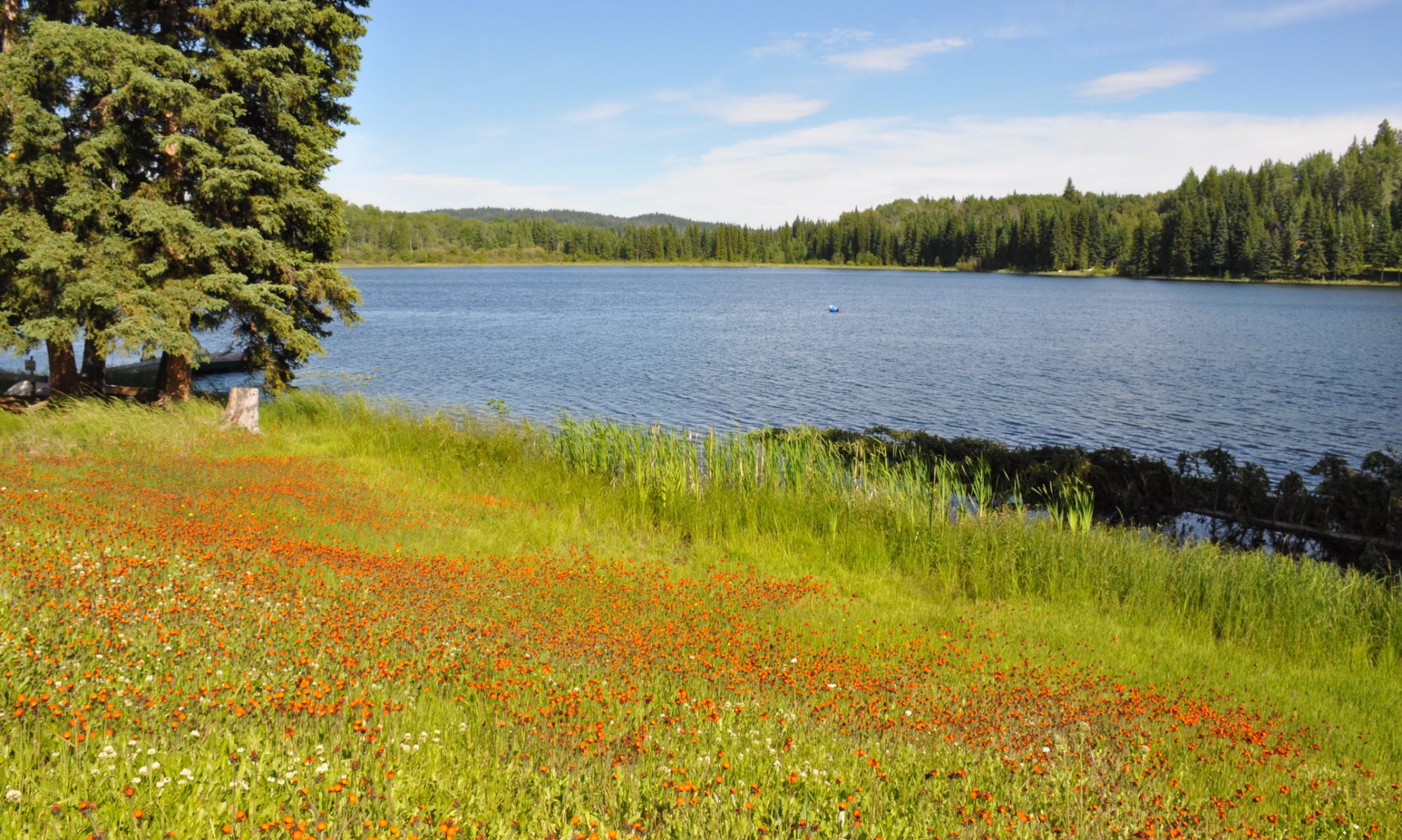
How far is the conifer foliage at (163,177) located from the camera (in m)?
16.0

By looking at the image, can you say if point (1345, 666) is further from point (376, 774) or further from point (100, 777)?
point (100, 777)

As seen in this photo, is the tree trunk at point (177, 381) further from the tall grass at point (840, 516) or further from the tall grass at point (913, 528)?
the tall grass at point (913, 528)

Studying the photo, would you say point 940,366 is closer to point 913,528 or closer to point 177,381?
point 913,528

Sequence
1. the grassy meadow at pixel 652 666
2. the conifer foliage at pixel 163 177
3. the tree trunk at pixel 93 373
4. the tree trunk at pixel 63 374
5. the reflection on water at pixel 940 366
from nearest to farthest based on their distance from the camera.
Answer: the grassy meadow at pixel 652 666 → the conifer foliage at pixel 163 177 → the tree trunk at pixel 63 374 → the tree trunk at pixel 93 373 → the reflection on water at pixel 940 366

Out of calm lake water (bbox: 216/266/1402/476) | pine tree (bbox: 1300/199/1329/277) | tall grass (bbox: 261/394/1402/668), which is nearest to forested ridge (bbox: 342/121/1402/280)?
pine tree (bbox: 1300/199/1329/277)

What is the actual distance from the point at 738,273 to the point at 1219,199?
84047 mm

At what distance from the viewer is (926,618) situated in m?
9.10

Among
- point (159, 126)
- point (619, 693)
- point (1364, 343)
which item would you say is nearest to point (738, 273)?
point (1364, 343)

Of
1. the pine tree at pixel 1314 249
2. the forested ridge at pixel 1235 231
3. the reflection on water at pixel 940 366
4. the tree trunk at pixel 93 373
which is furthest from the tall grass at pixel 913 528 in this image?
the pine tree at pixel 1314 249

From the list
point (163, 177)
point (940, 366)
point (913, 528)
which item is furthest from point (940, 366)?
point (163, 177)

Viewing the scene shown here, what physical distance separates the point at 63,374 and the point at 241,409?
5346mm

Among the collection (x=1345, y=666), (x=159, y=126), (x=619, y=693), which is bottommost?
(x=1345, y=666)

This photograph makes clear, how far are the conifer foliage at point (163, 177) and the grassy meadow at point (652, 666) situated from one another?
12.0 feet

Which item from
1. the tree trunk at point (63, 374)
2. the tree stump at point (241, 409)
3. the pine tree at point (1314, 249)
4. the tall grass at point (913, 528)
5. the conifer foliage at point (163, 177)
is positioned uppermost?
the pine tree at point (1314, 249)
